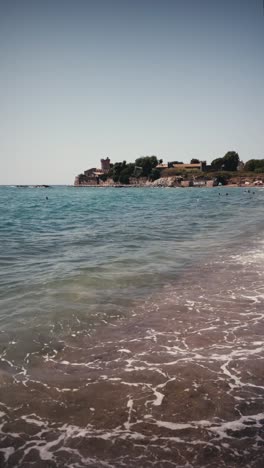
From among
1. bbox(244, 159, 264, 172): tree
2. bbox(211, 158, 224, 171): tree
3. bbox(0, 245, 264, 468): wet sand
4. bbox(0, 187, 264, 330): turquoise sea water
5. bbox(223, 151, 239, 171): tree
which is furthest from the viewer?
bbox(211, 158, 224, 171): tree

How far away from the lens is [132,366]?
19.9ft

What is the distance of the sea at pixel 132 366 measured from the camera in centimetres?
418

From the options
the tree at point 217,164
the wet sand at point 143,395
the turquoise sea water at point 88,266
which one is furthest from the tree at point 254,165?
the wet sand at point 143,395

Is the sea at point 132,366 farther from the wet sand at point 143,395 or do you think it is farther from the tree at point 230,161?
the tree at point 230,161

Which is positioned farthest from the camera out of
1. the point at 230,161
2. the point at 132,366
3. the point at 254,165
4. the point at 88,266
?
the point at 230,161

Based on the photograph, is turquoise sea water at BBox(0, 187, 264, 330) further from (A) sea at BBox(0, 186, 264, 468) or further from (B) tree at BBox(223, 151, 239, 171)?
(B) tree at BBox(223, 151, 239, 171)

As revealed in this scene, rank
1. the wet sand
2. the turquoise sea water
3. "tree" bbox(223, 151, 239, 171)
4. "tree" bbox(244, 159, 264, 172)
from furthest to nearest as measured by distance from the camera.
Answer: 1. "tree" bbox(223, 151, 239, 171)
2. "tree" bbox(244, 159, 264, 172)
3. the turquoise sea water
4. the wet sand

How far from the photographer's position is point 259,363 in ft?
19.6

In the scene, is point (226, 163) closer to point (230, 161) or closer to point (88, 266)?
point (230, 161)

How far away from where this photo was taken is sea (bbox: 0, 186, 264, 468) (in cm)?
418

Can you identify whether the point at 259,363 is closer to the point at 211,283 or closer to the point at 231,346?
the point at 231,346

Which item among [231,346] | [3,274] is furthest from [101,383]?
[3,274]

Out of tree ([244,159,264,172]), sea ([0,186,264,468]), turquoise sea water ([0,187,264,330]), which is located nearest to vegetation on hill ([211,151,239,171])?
tree ([244,159,264,172])

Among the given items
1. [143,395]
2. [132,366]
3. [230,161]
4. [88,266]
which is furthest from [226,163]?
[143,395]
